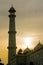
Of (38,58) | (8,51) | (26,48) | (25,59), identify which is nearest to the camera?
(38,58)

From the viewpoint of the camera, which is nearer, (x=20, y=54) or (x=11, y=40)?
(x=20, y=54)

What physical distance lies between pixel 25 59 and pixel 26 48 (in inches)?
678

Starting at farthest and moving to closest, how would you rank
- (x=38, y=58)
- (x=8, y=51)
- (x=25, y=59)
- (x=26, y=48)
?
(x=26, y=48), (x=8, y=51), (x=25, y=59), (x=38, y=58)

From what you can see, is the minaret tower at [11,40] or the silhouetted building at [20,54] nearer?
the silhouetted building at [20,54]

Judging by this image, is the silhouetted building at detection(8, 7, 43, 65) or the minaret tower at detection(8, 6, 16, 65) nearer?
the silhouetted building at detection(8, 7, 43, 65)

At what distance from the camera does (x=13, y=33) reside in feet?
181

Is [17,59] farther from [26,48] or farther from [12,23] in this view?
[26,48]

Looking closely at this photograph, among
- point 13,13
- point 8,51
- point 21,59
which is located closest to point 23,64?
point 21,59

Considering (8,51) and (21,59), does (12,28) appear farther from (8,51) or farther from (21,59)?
(21,59)

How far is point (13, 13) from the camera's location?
188 ft

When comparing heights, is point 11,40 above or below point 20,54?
above

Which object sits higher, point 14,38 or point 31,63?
point 14,38

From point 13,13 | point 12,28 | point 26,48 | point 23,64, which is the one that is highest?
point 13,13

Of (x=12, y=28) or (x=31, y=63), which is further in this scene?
(x=12, y=28)
